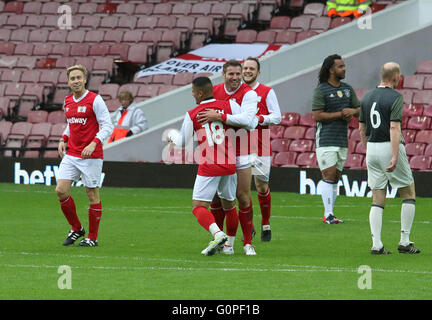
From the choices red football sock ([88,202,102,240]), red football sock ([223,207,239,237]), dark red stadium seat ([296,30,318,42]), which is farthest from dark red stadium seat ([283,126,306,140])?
red football sock ([223,207,239,237])

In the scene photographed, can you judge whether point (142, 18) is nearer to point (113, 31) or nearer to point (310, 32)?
point (113, 31)

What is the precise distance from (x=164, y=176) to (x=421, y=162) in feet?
15.7

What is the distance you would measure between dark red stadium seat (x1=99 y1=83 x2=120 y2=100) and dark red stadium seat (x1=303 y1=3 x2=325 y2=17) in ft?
16.9

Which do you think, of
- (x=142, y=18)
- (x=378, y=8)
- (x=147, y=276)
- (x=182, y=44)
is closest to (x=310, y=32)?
(x=378, y=8)

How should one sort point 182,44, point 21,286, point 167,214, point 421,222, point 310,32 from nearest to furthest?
point 21,286 → point 421,222 → point 167,214 → point 310,32 → point 182,44

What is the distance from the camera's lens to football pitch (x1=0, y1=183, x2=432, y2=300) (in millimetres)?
8477

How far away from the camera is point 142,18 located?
28234 mm

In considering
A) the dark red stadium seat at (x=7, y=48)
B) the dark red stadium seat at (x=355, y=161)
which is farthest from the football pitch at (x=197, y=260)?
the dark red stadium seat at (x=7, y=48)

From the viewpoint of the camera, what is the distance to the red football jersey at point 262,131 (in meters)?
12.2

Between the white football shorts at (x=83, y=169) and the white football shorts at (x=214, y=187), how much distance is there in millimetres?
1510

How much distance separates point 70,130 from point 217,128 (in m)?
2.11

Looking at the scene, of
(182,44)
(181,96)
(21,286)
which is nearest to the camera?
(21,286)

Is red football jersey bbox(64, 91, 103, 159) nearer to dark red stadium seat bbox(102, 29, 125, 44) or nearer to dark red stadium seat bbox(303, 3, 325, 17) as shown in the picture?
dark red stadium seat bbox(303, 3, 325, 17)

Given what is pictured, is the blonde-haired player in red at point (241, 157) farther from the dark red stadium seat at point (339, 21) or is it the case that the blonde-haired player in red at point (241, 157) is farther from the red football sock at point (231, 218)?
the dark red stadium seat at point (339, 21)
